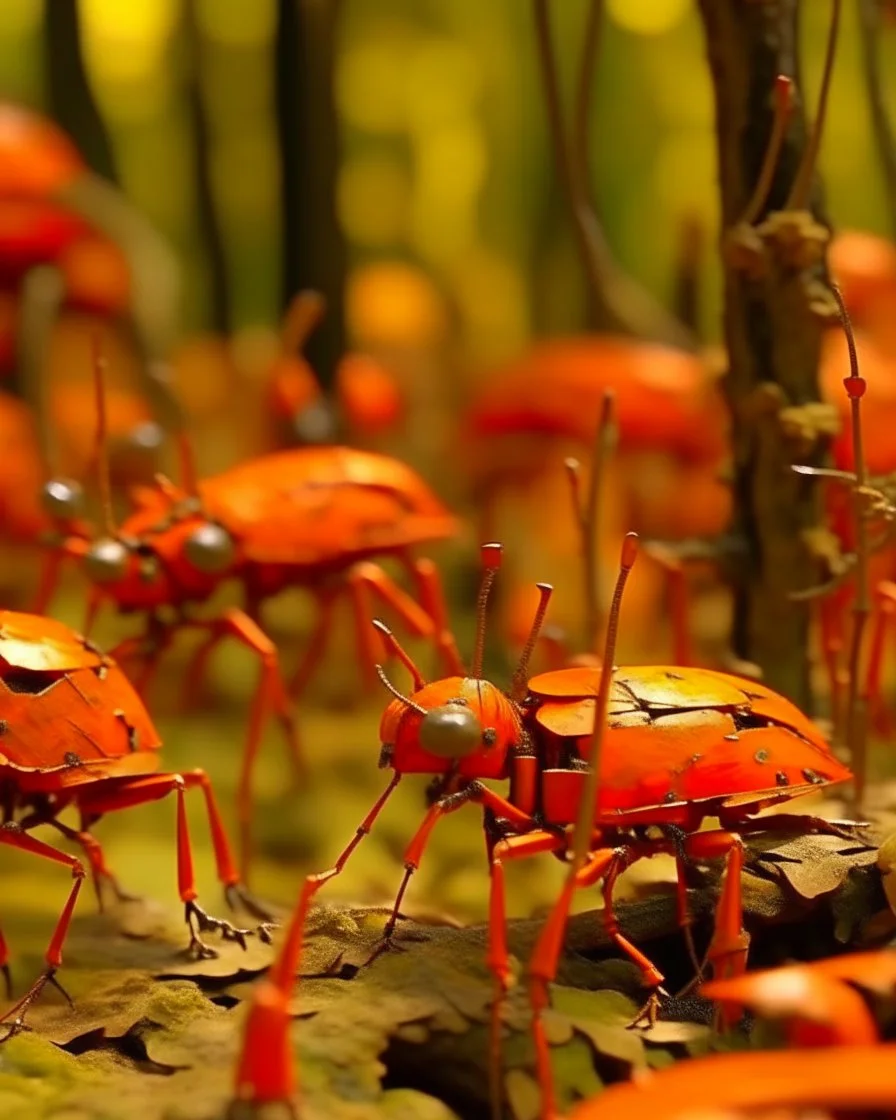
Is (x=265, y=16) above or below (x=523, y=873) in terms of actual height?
above

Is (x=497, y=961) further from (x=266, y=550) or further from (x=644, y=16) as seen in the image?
(x=644, y=16)

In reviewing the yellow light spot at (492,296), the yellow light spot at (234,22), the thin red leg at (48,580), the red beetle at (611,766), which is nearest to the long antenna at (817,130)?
the red beetle at (611,766)

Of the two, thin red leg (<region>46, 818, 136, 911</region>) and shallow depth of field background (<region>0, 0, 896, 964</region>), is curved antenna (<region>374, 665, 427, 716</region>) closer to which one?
thin red leg (<region>46, 818, 136, 911</region>)

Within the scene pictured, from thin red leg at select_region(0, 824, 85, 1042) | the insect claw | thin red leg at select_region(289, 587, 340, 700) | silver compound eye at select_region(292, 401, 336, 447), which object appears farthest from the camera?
silver compound eye at select_region(292, 401, 336, 447)

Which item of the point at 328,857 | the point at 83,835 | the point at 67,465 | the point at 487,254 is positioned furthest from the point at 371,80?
the point at 83,835

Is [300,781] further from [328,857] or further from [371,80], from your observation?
[371,80]

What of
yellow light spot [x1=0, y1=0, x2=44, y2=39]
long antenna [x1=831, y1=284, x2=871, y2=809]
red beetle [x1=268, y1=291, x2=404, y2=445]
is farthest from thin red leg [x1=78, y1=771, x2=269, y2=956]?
yellow light spot [x1=0, y1=0, x2=44, y2=39]
